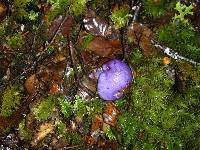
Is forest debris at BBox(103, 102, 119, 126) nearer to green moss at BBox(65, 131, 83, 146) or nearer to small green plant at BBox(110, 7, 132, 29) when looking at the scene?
green moss at BBox(65, 131, 83, 146)

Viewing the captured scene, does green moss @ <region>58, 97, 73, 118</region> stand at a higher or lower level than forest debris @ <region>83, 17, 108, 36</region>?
lower

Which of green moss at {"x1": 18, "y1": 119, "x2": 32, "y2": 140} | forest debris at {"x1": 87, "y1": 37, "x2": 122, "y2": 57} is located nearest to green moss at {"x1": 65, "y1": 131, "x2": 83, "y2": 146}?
green moss at {"x1": 18, "y1": 119, "x2": 32, "y2": 140}

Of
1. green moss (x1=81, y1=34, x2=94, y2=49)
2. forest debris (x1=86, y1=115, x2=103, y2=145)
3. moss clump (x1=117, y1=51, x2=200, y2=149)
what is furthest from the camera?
green moss (x1=81, y1=34, x2=94, y2=49)

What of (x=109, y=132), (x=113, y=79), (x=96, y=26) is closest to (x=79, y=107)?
(x=109, y=132)

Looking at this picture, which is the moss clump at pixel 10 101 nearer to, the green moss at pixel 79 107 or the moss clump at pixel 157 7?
the green moss at pixel 79 107

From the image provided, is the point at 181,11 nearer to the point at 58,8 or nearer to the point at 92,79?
the point at 92,79

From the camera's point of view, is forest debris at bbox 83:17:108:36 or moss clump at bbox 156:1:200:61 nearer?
moss clump at bbox 156:1:200:61
